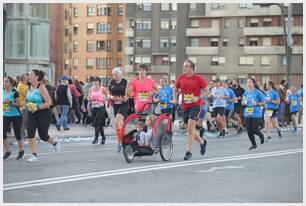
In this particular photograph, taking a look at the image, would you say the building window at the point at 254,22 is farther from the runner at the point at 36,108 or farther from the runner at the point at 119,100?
the runner at the point at 36,108

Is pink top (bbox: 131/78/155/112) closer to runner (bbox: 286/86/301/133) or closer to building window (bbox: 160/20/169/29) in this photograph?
runner (bbox: 286/86/301/133)

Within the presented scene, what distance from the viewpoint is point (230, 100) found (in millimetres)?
24641

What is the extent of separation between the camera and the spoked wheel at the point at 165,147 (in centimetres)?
1356

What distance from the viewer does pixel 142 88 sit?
14.7m

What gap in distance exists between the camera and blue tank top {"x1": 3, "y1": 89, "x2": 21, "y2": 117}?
47.2 ft

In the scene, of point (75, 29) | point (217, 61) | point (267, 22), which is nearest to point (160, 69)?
point (217, 61)

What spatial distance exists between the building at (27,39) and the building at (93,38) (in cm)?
7473

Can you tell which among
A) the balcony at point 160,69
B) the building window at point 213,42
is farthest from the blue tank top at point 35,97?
the balcony at point 160,69

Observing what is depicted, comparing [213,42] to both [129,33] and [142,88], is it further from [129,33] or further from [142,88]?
[142,88]

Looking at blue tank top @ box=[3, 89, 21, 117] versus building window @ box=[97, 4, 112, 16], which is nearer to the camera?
blue tank top @ box=[3, 89, 21, 117]

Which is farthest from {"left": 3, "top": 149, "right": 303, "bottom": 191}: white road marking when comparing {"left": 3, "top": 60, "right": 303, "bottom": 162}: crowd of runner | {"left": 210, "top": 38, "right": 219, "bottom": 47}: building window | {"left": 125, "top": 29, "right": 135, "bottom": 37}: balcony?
{"left": 125, "top": 29, "right": 135, "bottom": 37}: balcony

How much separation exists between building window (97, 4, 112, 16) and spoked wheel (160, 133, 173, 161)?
320 ft

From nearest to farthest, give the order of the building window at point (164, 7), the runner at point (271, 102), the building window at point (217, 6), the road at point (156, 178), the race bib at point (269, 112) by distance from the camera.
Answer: the road at point (156, 178) → the runner at point (271, 102) → the race bib at point (269, 112) → the building window at point (217, 6) → the building window at point (164, 7)

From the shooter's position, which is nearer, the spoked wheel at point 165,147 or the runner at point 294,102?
the spoked wheel at point 165,147
